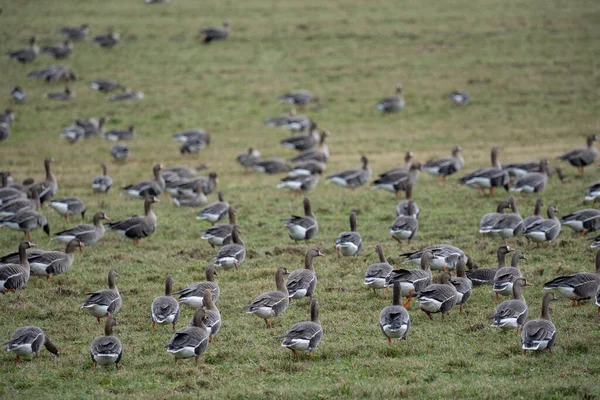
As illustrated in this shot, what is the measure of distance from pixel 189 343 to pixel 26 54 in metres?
34.2

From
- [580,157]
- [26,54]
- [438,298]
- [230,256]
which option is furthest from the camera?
[26,54]

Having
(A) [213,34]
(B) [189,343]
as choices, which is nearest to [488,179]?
(B) [189,343]

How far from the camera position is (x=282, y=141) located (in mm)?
31891

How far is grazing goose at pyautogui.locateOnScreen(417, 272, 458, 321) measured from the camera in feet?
Result: 44.4

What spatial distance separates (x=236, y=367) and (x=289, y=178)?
1354 centimetres

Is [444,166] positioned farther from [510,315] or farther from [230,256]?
[510,315]

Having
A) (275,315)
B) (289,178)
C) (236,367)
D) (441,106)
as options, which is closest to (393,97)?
(441,106)

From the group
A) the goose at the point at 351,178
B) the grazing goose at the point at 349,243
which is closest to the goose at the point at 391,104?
the goose at the point at 351,178

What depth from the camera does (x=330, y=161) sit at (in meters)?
30.0

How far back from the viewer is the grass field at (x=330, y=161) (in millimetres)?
11641

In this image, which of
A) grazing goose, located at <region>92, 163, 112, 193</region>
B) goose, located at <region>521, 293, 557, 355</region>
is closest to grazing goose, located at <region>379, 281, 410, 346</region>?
goose, located at <region>521, 293, 557, 355</region>

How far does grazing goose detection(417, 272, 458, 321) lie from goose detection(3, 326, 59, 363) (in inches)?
241

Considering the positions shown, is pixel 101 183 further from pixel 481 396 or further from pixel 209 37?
pixel 209 37

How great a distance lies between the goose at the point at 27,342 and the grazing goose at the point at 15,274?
3403 mm
